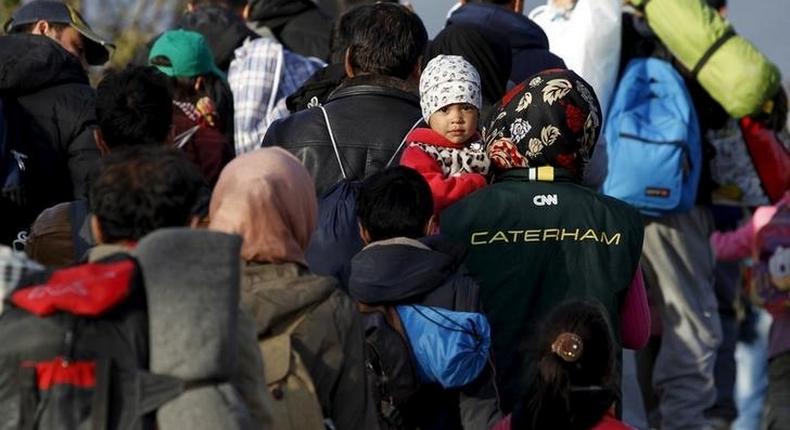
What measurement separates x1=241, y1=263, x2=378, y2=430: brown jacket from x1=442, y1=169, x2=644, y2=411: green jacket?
4.62ft

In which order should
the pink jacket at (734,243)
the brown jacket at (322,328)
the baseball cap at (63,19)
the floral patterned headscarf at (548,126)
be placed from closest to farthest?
the brown jacket at (322,328) → the floral patterned headscarf at (548,126) → the baseball cap at (63,19) → the pink jacket at (734,243)

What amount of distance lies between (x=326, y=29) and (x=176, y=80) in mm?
1848

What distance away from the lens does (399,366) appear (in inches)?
259

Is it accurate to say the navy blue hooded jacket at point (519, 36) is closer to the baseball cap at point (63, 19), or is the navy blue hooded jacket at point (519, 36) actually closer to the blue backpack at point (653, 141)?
the blue backpack at point (653, 141)

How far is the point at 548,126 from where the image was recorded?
723 cm

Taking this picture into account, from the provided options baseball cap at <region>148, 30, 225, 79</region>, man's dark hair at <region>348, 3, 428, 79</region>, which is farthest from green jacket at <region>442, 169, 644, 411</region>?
baseball cap at <region>148, 30, 225, 79</region>

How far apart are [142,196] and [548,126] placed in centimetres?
244

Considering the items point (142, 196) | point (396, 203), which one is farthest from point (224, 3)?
point (142, 196)

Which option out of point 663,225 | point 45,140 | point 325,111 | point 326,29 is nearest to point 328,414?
point 325,111

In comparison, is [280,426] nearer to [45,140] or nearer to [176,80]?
[45,140]

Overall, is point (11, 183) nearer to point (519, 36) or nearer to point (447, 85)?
point (447, 85)

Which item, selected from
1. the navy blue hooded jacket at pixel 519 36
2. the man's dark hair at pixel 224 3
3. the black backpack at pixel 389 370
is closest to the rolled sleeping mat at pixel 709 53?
the navy blue hooded jacket at pixel 519 36

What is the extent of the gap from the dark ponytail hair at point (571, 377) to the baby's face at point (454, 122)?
124 centimetres

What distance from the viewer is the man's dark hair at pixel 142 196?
200 inches
